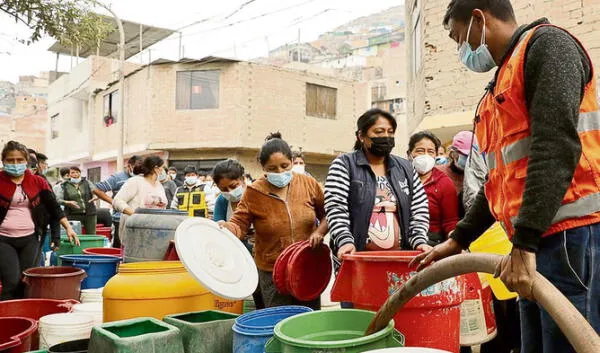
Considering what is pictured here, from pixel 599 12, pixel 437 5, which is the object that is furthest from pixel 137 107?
pixel 599 12

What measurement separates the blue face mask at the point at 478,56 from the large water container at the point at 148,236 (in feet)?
9.08

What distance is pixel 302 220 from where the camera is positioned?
3.42 meters

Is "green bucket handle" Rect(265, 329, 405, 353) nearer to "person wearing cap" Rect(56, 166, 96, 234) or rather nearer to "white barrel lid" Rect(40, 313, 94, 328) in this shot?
"white barrel lid" Rect(40, 313, 94, 328)

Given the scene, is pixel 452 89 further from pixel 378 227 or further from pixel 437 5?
pixel 378 227

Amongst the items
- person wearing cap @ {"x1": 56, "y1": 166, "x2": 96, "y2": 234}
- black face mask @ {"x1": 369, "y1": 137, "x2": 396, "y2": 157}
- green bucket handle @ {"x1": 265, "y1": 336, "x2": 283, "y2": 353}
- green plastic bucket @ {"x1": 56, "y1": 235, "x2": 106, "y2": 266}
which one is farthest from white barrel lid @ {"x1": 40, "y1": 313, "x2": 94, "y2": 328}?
person wearing cap @ {"x1": 56, "y1": 166, "x2": 96, "y2": 234}

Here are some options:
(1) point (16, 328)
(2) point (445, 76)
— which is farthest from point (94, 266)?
(2) point (445, 76)

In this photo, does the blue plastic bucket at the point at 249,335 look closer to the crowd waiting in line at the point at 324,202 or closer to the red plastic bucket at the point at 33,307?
the crowd waiting in line at the point at 324,202

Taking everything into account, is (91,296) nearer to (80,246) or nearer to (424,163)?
(80,246)

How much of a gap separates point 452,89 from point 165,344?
942 cm

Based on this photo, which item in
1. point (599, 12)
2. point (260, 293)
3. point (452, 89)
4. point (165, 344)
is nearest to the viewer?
point (165, 344)

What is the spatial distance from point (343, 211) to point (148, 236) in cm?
180

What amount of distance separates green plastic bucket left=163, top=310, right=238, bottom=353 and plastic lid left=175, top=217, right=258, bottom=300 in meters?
0.15

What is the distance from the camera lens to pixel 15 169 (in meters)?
4.66

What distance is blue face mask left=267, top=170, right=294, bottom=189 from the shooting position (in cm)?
347
